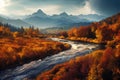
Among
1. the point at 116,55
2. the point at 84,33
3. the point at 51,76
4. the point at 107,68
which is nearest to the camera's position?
the point at 107,68

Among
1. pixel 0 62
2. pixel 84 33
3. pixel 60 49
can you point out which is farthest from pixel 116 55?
pixel 84 33

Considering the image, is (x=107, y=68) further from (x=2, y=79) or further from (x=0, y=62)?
(x=0, y=62)

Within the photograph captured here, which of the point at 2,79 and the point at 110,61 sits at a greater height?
the point at 110,61

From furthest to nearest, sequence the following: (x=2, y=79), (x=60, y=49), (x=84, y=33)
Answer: (x=84, y=33), (x=60, y=49), (x=2, y=79)

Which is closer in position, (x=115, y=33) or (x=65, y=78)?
(x=65, y=78)

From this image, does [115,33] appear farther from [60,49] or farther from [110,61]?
[110,61]

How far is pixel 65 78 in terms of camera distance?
185ft

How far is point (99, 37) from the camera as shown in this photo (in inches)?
6358

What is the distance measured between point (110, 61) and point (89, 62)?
5657 mm

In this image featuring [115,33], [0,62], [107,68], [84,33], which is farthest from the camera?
[84,33]

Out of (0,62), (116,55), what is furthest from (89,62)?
(0,62)

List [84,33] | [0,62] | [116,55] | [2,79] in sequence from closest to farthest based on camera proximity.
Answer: [116,55]
[2,79]
[0,62]
[84,33]

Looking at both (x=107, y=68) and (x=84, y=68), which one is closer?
(x=107, y=68)

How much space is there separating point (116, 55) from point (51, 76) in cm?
1513
